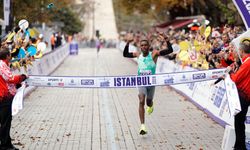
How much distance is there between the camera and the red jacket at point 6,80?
8523 mm

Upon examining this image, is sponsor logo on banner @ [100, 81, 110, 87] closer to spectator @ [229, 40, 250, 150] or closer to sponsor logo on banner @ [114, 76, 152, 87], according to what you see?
sponsor logo on banner @ [114, 76, 152, 87]

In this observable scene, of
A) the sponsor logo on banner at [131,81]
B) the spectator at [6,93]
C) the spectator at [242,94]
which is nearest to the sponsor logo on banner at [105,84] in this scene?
the sponsor logo on banner at [131,81]

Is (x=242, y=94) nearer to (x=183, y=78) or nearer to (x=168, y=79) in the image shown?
(x=183, y=78)

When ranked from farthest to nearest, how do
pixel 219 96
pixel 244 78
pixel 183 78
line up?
pixel 219 96 → pixel 183 78 → pixel 244 78

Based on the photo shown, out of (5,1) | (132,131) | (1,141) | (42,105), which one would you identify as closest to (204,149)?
(132,131)

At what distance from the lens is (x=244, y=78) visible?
27.7 ft

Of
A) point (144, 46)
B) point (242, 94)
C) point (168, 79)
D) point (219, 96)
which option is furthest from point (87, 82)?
point (219, 96)

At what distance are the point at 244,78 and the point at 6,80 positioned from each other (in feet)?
12.7

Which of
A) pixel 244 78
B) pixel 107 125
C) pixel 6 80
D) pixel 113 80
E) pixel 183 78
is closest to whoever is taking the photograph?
pixel 244 78

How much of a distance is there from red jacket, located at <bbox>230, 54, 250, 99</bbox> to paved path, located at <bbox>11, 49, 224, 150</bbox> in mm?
1476

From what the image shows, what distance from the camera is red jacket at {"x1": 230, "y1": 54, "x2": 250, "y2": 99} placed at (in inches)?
330

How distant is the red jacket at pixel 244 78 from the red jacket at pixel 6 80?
3.58 m

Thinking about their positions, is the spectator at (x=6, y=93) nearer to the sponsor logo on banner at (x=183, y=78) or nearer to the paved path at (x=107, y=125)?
the paved path at (x=107, y=125)

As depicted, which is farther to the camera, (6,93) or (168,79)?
(168,79)
